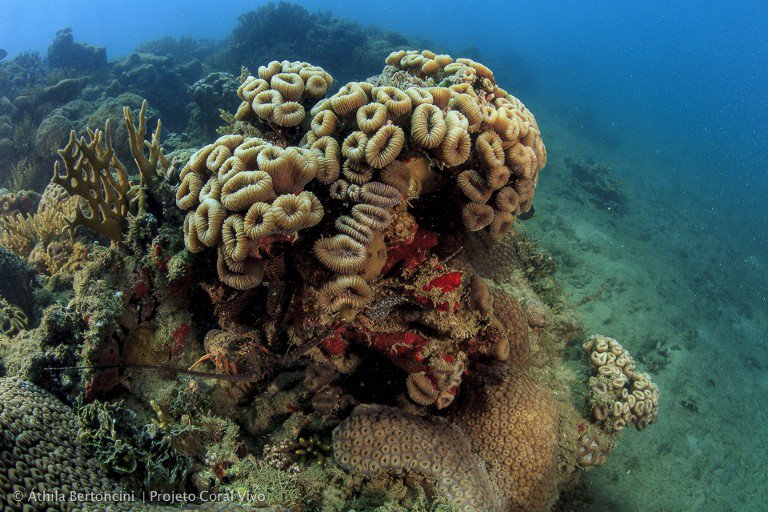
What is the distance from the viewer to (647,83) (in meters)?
64.0

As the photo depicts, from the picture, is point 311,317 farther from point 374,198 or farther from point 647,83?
point 647,83

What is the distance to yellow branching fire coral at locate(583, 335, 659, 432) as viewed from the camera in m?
5.80

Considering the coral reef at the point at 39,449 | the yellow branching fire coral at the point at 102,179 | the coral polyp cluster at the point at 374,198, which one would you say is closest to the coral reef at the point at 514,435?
the coral polyp cluster at the point at 374,198

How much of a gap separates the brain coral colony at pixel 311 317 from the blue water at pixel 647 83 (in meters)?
5.38

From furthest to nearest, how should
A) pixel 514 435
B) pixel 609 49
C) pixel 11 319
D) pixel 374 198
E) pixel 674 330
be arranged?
pixel 609 49
pixel 674 330
pixel 11 319
pixel 514 435
pixel 374 198

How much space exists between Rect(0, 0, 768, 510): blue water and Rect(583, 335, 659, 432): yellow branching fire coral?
6.21ft

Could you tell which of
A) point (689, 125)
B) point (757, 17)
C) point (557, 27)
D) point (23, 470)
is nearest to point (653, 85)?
point (689, 125)

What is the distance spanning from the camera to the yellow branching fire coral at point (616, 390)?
5797mm

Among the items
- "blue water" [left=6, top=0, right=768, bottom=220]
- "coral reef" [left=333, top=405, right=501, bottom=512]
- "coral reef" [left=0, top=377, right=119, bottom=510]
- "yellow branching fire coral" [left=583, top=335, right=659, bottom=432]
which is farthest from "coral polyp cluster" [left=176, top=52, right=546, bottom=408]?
"blue water" [left=6, top=0, right=768, bottom=220]

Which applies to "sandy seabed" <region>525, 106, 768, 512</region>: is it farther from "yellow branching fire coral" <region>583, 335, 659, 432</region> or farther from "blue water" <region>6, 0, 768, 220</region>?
"blue water" <region>6, 0, 768, 220</region>

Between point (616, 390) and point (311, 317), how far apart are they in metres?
5.35

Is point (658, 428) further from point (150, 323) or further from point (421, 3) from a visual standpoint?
point (421, 3)

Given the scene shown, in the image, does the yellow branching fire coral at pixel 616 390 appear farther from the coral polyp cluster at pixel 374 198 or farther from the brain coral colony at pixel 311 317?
the coral polyp cluster at pixel 374 198

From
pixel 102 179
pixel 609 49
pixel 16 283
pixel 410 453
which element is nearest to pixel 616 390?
pixel 410 453
